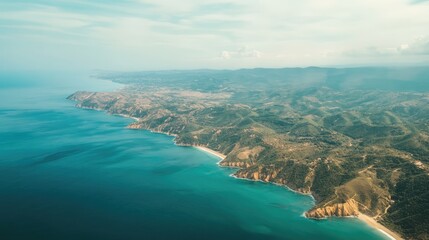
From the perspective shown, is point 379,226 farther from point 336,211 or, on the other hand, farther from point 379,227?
point 336,211

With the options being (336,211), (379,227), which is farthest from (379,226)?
(336,211)

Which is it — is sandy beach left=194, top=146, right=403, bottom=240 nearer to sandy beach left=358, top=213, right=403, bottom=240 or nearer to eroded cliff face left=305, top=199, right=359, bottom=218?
sandy beach left=358, top=213, right=403, bottom=240

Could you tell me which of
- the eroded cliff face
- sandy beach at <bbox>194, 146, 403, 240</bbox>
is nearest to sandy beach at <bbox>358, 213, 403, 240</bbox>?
sandy beach at <bbox>194, 146, 403, 240</bbox>

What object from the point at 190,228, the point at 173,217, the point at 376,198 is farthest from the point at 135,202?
the point at 376,198

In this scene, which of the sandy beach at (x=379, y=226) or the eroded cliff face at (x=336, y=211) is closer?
the sandy beach at (x=379, y=226)

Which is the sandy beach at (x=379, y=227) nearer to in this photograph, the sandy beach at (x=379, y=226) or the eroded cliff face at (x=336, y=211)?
the sandy beach at (x=379, y=226)

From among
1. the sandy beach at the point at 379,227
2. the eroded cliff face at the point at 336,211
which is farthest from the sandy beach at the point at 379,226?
the eroded cliff face at the point at 336,211

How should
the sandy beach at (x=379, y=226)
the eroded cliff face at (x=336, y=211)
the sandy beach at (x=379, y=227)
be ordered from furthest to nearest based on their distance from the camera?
1. the eroded cliff face at (x=336, y=211)
2. the sandy beach at (x=379, y=226)
3. the sandy beach at (x=379, y=227)

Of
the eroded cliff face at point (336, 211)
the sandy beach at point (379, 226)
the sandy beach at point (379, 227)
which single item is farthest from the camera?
the eroded cliff face at point (336, 211)
